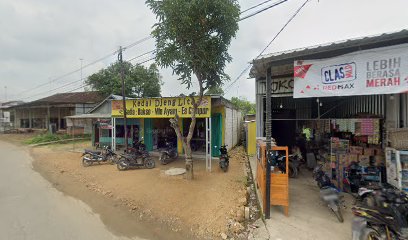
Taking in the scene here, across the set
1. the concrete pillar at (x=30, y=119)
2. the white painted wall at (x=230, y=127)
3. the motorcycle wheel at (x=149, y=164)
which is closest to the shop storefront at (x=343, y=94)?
the white painted wall at (x=230, y=127)

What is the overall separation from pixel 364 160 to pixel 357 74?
11.2 ft

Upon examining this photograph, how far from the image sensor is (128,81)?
23.3 metres

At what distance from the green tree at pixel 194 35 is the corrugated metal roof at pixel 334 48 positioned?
2562mm

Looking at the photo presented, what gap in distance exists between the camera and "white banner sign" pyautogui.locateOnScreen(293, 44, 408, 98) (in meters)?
3.88

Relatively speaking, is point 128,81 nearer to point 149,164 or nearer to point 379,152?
point 149,164

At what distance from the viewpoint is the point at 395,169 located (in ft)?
17.4

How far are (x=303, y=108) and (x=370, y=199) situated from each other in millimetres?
6097

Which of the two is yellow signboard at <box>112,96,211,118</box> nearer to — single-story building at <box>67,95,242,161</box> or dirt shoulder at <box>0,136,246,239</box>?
single-story building at <box>67,95,242,161</box>

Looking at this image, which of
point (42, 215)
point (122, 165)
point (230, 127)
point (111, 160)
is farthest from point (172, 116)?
point (42, 215)

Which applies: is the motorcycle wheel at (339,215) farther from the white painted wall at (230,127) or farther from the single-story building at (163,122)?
the white painted wall at (230,127)

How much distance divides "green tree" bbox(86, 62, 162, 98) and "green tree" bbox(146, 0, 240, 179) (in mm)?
16427

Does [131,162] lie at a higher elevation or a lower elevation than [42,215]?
higher

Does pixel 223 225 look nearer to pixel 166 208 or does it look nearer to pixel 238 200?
pixel 238 200

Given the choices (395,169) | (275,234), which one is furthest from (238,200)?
(395,169)
